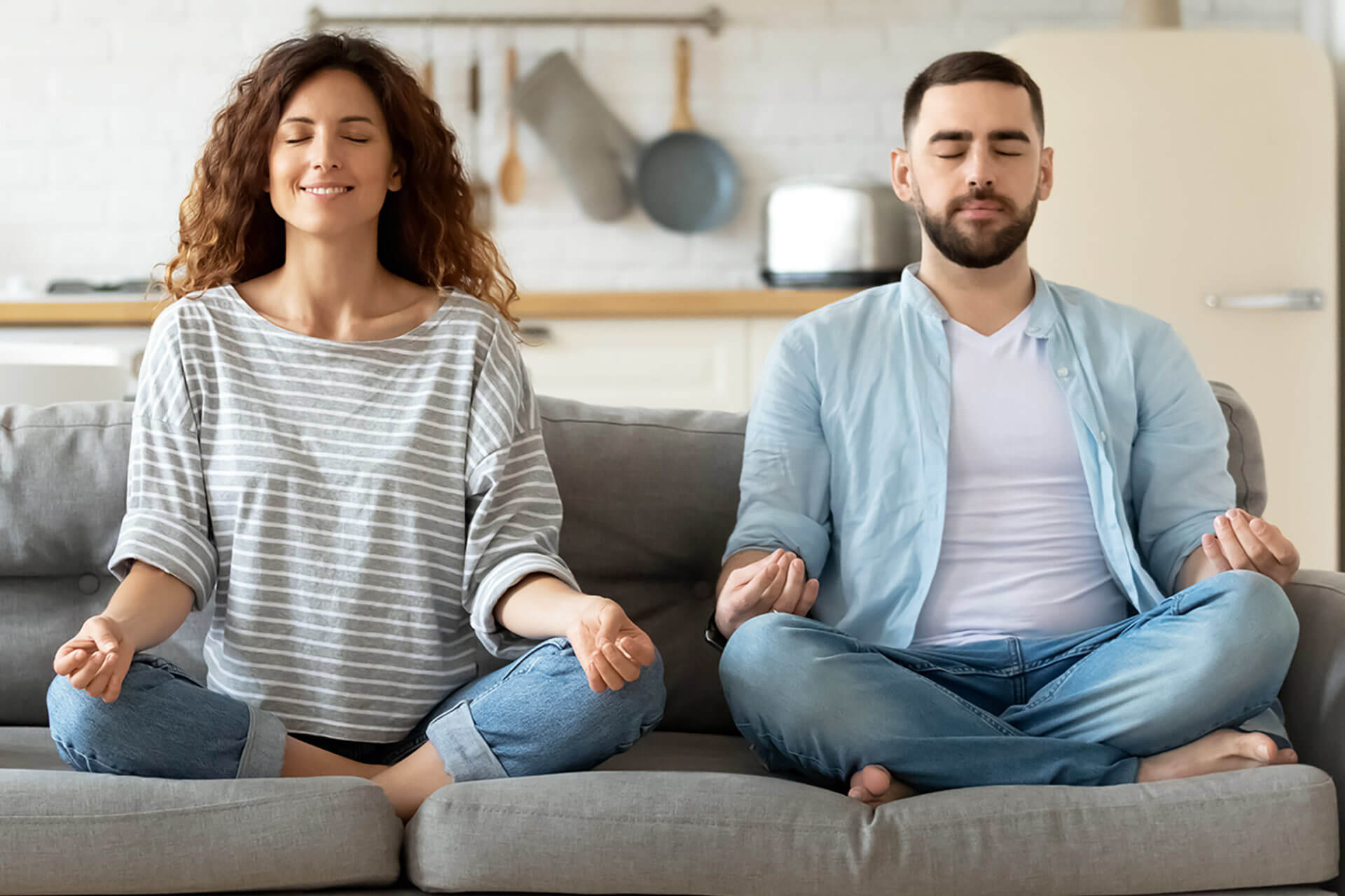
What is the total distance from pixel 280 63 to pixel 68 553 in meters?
0.68

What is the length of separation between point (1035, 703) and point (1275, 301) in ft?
7.36

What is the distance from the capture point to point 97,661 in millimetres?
1206

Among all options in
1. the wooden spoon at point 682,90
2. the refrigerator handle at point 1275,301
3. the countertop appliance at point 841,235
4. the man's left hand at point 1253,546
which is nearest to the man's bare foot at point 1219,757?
the man's left hand at point 1253,546

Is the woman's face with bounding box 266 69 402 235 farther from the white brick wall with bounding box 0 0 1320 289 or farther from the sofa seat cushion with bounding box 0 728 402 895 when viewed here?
the white brick wall with bounding box 0 0 1320 289

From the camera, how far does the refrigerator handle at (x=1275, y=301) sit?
3.27m

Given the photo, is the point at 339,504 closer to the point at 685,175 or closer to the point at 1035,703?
the point at 1035,703

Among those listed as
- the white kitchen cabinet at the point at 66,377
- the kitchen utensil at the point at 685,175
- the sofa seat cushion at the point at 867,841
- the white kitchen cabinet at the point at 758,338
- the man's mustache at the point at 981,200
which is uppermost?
the kitchen utensil at the point at 685,175

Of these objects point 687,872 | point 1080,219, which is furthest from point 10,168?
point 687,872

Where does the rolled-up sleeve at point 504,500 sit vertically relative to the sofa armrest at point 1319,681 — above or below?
above

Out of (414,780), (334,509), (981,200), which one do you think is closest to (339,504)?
(334,509)

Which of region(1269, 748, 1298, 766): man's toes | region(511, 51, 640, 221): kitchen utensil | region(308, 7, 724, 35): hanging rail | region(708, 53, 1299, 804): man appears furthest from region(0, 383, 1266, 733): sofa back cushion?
region(308, 7, 724, 35): hanging rail

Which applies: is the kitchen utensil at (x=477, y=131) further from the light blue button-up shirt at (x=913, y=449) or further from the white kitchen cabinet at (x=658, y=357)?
the light blue button-up shirt at (x=913, y=449)

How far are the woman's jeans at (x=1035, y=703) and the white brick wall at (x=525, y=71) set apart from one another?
2544 mm

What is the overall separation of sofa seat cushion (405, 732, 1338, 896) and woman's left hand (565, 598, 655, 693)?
97mm
